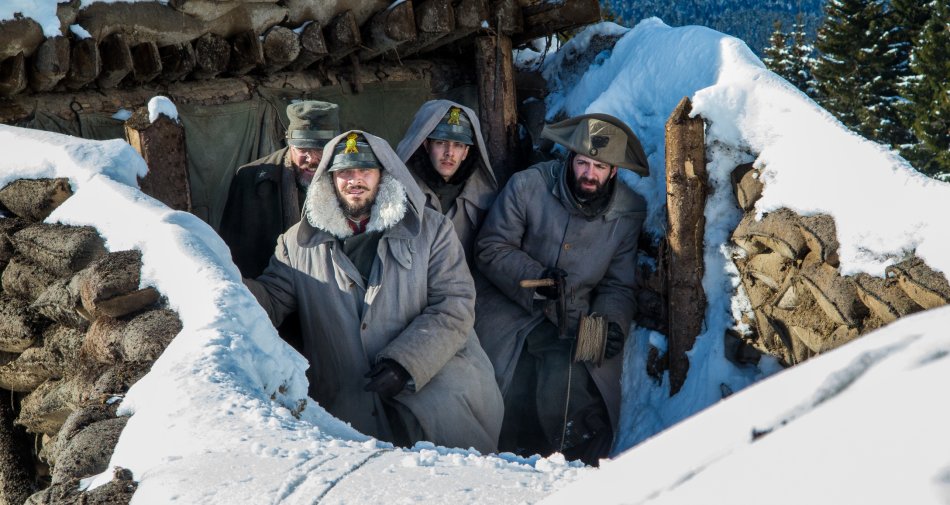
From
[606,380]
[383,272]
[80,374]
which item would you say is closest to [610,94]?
[606,380]

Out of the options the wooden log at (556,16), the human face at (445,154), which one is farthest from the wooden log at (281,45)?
the human face at (445,154)

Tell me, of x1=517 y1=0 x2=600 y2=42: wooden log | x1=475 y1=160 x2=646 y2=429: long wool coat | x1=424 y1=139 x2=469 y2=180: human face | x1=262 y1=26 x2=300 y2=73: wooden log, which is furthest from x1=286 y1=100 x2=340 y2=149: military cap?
x1=517 y1=0 x2=600 y2=42: wooden log

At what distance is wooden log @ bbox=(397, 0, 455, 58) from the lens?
602 cm

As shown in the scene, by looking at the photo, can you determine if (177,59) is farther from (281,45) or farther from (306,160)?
(306,160)

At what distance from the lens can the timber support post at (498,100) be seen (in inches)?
239

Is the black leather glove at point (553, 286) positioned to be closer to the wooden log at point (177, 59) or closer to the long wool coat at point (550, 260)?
the long wool coat at point (550, 260)

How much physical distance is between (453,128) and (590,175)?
2.13 ft

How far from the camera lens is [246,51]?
590cm

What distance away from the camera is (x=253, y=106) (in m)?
6.37

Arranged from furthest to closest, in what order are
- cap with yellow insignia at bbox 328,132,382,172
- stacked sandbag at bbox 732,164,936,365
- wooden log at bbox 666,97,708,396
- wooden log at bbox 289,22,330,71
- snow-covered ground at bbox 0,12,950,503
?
wooden log at bbox 289,22,330,71
wooden log at bbox 666,97,708,396
cap with yellow insignia at bbox 328,132,382,172
stacked sandbag at bbox 732,164,936,365
snow-covered ground at bbox 0,12,950,503

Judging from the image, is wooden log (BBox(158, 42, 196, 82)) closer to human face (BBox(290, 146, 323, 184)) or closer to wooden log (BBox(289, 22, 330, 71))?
wooden log (BBox(289, 22, 330, 71))

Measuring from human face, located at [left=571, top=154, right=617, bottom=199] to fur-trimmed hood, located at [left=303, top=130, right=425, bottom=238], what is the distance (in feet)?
3.59

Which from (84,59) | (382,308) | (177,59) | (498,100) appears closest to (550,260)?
(382,308)

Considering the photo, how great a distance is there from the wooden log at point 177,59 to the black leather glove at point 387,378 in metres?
2.82
